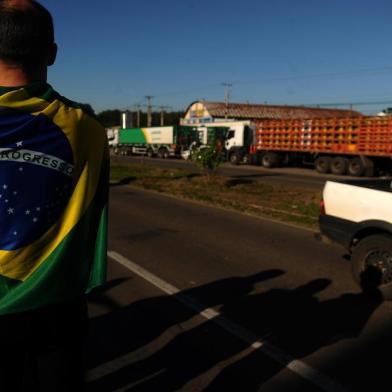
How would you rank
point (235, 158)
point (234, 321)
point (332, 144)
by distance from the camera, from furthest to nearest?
point (235, 158) → point (332, 144) → point (234, 321)

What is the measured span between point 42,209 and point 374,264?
4640 millimetres

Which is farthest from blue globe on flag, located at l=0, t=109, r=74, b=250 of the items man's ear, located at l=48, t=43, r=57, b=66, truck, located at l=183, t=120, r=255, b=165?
truck, located at l=183, t=120, r=255, b=165

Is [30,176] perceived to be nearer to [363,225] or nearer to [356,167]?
[363,225]

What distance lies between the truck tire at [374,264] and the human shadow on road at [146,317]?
1144 mm

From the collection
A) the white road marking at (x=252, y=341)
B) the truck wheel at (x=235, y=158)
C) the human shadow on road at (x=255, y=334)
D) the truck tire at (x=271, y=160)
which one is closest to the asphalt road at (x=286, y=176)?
the truck tire at (x=271, y=160)

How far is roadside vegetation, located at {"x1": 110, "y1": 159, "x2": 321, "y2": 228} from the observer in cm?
1182

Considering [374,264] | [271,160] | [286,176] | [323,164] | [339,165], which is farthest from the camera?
[271,160]

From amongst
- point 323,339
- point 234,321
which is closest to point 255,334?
point 234,321

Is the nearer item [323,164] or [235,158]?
[323,164]

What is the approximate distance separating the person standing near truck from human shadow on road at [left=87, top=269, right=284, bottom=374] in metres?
2.06

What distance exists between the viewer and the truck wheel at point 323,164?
27922 millimetres

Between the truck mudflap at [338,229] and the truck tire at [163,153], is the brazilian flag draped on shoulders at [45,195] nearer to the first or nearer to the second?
the truck mudflap at [338,229]

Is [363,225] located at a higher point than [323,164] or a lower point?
higher

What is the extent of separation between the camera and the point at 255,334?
4312 millimetres
